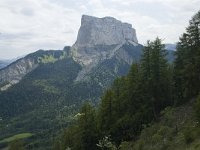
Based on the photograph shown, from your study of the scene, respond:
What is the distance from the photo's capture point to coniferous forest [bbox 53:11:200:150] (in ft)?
207

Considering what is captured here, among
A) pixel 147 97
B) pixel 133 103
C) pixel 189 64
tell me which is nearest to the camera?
pixel 189 64

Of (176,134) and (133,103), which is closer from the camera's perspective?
(176,134)

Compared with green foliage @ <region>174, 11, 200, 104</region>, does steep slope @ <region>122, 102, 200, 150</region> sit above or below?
below

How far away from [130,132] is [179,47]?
1888 cm

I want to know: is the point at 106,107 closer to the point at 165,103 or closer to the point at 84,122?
the point at 84,122

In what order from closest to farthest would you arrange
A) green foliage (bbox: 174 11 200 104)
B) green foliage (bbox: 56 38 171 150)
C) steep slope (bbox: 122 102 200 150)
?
steep slope (bbox: 122 102 200 150) → green foliage (bbox: 174 11 200 104) → green foliage (bbox: 56 38 171 150)

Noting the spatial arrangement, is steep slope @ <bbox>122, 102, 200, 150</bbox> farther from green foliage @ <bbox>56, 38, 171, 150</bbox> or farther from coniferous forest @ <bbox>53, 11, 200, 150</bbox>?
green foliage @ <bbox>56, 38, 171, 150</bbox>

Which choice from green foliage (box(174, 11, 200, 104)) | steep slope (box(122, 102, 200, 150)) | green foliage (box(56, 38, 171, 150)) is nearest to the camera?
steep slope (box(122, 102, 200, 150))

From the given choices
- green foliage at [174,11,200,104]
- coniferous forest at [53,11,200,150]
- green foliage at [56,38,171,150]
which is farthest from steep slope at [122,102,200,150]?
green foliage at [56,38,171,150]

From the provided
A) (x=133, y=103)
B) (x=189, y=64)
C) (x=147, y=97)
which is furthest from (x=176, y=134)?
(x=133, y=103)

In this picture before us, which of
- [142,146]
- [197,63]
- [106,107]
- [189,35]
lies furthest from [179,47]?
[142,146]

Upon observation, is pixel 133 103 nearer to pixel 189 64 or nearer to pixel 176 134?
pixel 189 64

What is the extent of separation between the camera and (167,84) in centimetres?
6900

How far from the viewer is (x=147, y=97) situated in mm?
68188
